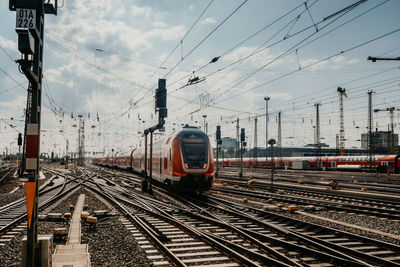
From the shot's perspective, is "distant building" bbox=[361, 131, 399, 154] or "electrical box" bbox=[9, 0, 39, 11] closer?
"electrical box" bbox=[9, 0, 39, 11]

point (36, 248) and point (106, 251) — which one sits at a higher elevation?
point (36, 248)

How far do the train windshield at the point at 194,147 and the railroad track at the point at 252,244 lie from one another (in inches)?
220

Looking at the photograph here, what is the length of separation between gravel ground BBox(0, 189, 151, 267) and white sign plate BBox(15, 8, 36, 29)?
4.50 metres

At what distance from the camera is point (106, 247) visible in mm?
7652

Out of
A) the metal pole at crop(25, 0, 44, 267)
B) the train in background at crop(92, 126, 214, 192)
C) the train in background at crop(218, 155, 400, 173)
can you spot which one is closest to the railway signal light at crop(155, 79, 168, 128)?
the train in background at crop(92, 126, 214, 192)

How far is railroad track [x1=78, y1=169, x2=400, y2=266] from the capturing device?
6.62 metres

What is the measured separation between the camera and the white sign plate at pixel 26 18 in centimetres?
496

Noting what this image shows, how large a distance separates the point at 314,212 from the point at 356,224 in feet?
7.85

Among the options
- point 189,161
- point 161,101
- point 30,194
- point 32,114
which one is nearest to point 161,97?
point 161,101

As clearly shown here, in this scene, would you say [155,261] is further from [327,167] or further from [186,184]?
[327,167]

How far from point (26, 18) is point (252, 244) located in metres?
6.56

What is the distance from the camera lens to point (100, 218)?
11156mm

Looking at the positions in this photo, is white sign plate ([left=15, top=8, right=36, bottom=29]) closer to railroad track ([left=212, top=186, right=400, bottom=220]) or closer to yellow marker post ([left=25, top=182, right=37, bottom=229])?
yellow marker post ([left=25, top=182, right=37, bottom=229])

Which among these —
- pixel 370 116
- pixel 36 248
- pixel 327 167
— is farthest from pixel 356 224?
pixel 327 167
